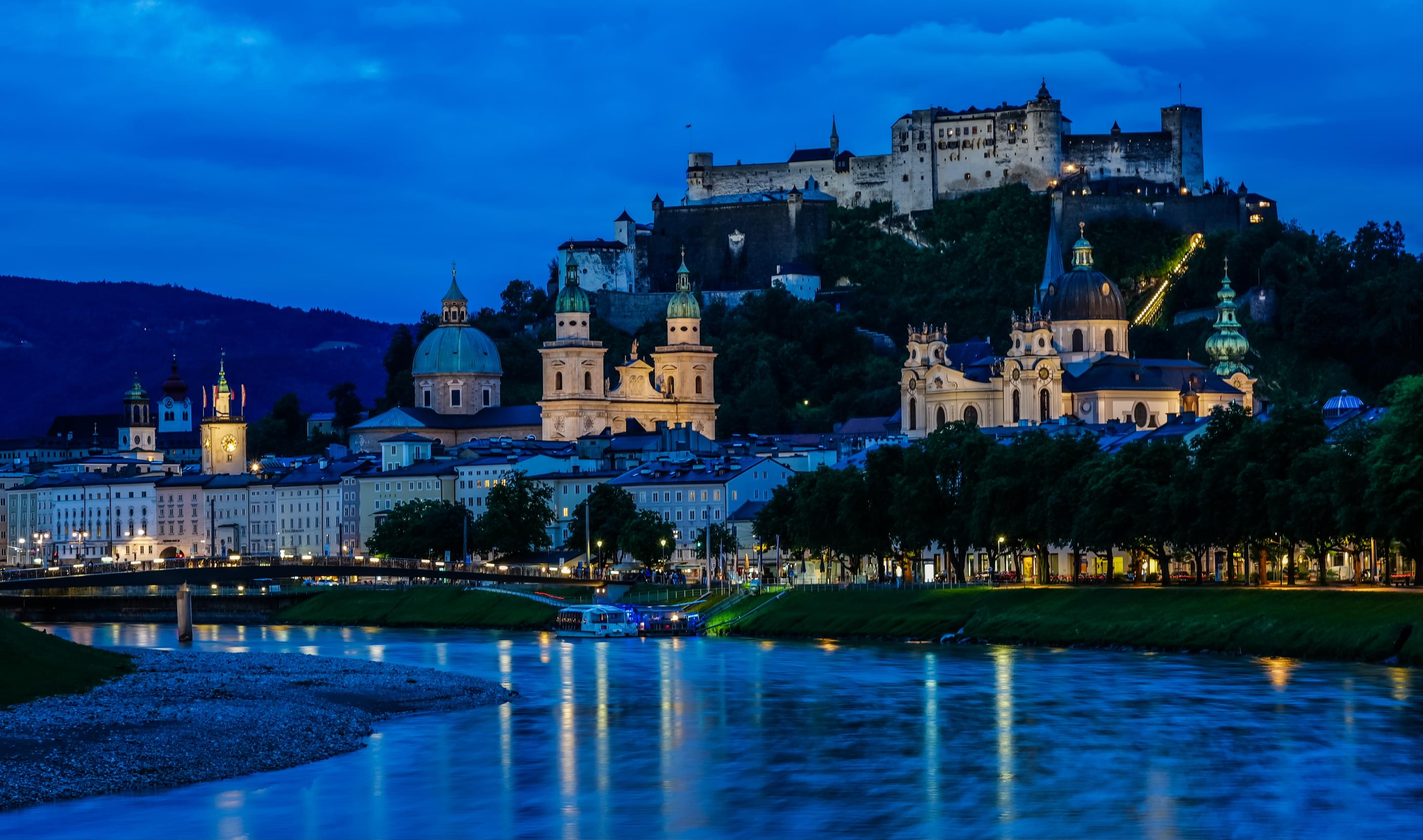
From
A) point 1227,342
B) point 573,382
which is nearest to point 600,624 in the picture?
point 1227,342

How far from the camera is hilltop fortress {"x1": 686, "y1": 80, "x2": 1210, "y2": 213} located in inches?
7106

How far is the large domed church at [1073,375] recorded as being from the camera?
140000 millimetres

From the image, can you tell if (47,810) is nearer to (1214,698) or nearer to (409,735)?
(409,735)

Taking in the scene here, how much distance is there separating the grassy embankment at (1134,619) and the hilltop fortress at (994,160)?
95.2m

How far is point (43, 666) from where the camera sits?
57.1 meters

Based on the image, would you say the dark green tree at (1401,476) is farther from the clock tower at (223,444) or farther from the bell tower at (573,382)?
the clock tower at (223,444)

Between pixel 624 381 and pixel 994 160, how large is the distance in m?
36.0

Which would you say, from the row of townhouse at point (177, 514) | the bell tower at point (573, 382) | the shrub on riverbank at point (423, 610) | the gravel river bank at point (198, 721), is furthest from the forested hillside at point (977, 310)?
the gravel river bank at point (198, 721)

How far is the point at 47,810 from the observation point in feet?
137

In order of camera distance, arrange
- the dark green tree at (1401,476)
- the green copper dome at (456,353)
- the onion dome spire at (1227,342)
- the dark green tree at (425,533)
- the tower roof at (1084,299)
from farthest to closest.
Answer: the green copper dome at (456,353) → the tower roof at (1084,299) → the onion dome spire at (1227,342) → the dark green tree at (425,533) → the dark green tree at (1401,476)

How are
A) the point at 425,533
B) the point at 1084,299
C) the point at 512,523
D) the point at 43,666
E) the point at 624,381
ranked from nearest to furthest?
the point at 43,666
the point at 512,523
the point at 425,533
the point at 1084,299
the point at 624,381

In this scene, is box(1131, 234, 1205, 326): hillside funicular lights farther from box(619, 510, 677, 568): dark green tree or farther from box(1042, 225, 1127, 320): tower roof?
box(619, 510, 677, 568): dark green tree

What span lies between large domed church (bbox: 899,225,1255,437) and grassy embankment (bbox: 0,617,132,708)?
3102 inches

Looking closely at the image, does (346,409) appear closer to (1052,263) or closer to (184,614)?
(1052,263)
